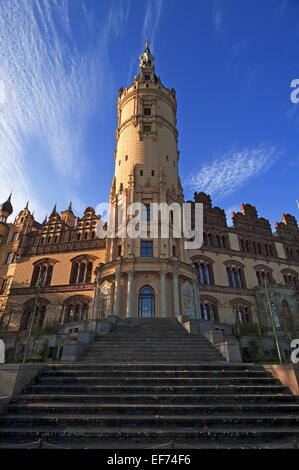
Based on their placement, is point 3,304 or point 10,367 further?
point 3,304

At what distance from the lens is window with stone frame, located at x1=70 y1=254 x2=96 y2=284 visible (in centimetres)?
3153

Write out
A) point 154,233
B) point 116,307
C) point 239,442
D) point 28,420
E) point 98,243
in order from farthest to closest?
point 98,243
point 154,233
point 116,307
point 28,420
point 239,442

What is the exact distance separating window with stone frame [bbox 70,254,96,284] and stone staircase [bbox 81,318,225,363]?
15154 mm

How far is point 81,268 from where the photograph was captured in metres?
32.2

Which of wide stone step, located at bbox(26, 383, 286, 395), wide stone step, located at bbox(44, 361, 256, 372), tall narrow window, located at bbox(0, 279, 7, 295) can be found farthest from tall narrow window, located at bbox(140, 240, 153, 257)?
tall narrow window, located at bbox(0, 279, 7, 295)

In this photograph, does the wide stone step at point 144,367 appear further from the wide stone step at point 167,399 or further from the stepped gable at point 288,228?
the stepped gable at point 288,228

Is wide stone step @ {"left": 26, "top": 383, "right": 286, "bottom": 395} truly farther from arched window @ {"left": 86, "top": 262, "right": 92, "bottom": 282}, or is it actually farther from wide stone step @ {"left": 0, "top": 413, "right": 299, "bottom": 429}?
arched window @ {"left": 86, "top": 262, "right": 92, "bottom": 282}

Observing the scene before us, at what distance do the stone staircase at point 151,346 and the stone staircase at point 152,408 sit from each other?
10.8ft

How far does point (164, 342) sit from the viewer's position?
46.1ft

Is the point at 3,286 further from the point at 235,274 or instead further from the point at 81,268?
the point at 235,274
